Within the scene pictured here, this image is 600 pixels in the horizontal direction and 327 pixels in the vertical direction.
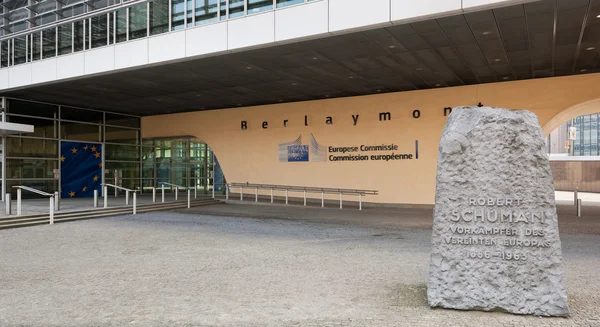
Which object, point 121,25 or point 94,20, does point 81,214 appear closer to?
point 121,25

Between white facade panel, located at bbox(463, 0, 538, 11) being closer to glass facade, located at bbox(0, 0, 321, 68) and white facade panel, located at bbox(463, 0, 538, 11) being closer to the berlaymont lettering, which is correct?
glass facade, located at bbox(0, 0, 321, 68)

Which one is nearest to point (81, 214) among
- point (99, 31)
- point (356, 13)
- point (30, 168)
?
point (99, 31)

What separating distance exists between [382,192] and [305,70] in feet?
21.5

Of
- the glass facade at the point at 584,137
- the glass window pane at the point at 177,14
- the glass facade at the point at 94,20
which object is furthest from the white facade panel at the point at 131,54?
the glass facade at the point at 584,137

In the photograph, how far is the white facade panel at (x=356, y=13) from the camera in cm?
1013

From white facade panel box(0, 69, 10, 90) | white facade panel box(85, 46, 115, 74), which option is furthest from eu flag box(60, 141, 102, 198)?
white facade panel box(85, 46, 115, 74)

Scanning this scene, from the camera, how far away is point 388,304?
16.0 feet

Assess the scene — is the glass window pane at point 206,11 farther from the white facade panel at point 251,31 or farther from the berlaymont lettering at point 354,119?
the berlaymont lettering at point 354,119

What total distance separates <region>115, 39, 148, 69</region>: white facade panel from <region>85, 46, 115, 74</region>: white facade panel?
228mm

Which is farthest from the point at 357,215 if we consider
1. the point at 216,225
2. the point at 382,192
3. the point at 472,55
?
the point at 472,55

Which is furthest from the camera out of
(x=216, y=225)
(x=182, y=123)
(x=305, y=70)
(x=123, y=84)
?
(x=182, y=123)

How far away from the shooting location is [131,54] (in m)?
14.2

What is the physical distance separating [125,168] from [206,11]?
48.0 ft

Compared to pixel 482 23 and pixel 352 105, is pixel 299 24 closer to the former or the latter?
pixel 482 23
